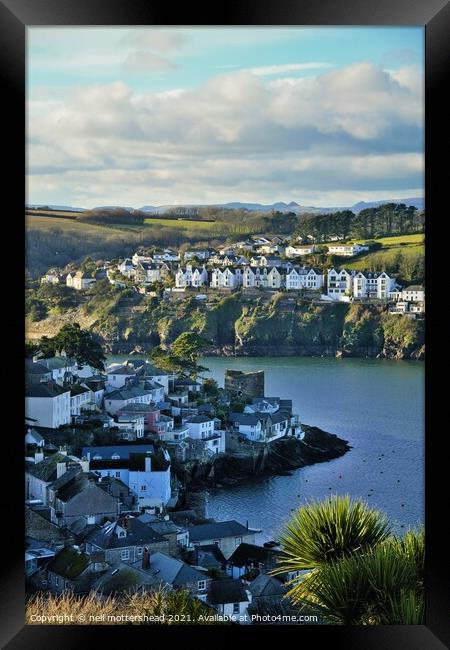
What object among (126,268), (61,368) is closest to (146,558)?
(61,368)

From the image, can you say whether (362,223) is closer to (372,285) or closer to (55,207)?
(372,285)

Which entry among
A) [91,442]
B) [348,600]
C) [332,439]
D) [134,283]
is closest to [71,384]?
[91,442]

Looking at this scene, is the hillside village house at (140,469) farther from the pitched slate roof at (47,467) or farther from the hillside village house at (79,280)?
the hillside village house at (79,280)

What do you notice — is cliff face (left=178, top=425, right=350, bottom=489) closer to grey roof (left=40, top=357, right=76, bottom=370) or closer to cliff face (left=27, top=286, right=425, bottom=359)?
cliff face (left=27, top=286, right=425, bottom=359)

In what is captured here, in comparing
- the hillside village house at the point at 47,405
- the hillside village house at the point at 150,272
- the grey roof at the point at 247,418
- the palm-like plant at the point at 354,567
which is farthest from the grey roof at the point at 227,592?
the hillside village house at the point at 150,272

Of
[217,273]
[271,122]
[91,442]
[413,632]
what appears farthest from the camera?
[217,273]

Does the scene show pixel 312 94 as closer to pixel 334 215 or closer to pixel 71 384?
pixel 334 215
